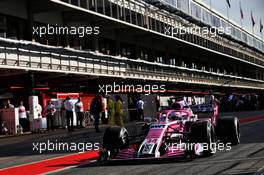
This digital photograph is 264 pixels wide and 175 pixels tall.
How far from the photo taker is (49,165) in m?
11.2

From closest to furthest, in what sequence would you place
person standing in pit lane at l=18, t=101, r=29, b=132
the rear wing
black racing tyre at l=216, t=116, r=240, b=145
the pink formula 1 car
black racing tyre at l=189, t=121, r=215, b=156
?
the pink formula 1 car
black racing tyre at l=189, t=121, r=215, b=156
black racing tyre at l=216, t=116, r=240, b=145
the rear wing
person standing in pit lane at l=18, t=101, r=29, b=132

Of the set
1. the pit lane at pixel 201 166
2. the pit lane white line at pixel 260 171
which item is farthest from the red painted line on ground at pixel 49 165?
the pit lane white line at pixel 260 171

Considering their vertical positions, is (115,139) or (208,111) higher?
(208,111)

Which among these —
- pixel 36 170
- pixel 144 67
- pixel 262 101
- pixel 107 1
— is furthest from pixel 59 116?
pixel 262 101

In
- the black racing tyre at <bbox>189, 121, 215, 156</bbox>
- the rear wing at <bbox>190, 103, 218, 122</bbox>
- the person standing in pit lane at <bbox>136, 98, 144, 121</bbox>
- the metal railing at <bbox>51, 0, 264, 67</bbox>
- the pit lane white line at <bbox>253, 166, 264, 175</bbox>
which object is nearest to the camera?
the pit lane white line at <bbox>253, 166, 264, 175</bbox>

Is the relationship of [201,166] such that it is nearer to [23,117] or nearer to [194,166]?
[194,166]

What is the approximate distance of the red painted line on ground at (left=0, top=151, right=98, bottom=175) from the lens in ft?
34.0

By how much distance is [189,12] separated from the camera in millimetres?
59594

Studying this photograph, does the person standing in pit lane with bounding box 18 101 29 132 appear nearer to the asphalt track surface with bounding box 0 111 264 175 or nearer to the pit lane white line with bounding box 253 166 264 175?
the asphalt track surface with bounding box 0 111 264 175

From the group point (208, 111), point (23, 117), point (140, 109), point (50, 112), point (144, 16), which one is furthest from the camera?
point (144, 16)

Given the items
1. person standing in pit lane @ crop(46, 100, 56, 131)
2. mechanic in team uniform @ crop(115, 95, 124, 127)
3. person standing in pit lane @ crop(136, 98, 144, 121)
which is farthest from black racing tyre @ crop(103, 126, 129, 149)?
person standing in pit lane @ crop(136, 98, 144, 121)

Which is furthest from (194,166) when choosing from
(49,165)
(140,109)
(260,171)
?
(140,109)

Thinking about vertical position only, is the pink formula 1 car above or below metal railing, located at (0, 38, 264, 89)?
below

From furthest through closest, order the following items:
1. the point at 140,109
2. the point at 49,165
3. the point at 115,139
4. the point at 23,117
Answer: the point at 140,109 < the point at 23,117 < the point at 49,165 < the point at 115,139
